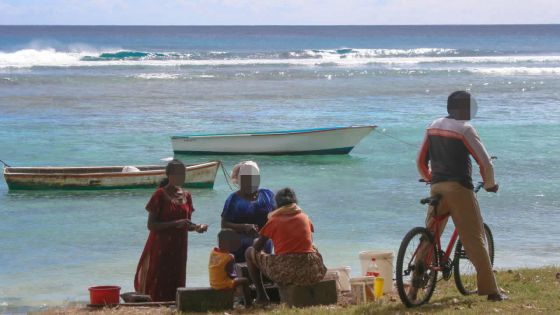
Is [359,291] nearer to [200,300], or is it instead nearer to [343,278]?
[343,278]

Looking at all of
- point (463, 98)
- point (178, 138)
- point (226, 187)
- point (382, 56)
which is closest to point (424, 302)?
point (463, 98)

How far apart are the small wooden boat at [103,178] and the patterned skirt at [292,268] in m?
11.3

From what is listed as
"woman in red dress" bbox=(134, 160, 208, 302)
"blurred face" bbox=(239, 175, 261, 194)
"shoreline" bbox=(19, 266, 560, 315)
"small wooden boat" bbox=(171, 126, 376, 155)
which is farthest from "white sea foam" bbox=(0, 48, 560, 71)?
"blurred face" bbox=(239, 175, 261, 194)

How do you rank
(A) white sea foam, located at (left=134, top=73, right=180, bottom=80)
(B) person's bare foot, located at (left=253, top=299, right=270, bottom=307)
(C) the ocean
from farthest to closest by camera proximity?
(A) white sea foam, located at (left=134, top=73, right=180, bottom=80) → (C) the ocean → (B) person's bare foot, located at (left=253, top=299, right=270, bottom=307)

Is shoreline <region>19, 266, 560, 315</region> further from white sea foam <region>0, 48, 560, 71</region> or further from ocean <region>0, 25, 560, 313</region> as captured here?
white sea foam <region>0, 48, 560, 71</region>

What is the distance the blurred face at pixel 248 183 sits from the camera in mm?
8777

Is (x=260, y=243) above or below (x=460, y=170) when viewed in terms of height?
below

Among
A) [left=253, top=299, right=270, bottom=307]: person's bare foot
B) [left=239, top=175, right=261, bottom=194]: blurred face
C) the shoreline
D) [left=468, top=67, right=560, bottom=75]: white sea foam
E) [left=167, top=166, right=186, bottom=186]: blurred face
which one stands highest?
A: [left=468, top=67, right=560, bottom=75]: white sea foam

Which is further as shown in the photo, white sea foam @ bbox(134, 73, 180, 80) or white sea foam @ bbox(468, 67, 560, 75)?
white sea foam @ bbox(468, 67, 560, 75)

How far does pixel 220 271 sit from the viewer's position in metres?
8.63

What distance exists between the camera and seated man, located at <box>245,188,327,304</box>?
8336mm

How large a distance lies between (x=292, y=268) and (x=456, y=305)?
1420mm

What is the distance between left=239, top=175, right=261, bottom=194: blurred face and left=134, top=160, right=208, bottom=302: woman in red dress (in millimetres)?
540

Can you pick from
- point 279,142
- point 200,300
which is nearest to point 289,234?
point 200,300
